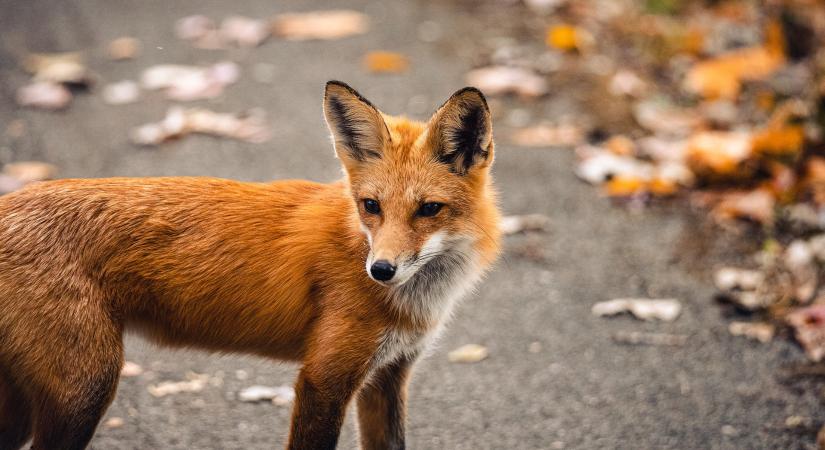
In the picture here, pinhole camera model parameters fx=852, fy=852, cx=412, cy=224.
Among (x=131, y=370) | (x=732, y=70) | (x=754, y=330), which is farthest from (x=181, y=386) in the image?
(x=732, y=70)

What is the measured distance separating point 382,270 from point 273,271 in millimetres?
569

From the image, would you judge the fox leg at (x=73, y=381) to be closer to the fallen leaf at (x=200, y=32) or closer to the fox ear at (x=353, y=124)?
the fox ear at (x=353, y=124)

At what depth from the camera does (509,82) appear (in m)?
7.38

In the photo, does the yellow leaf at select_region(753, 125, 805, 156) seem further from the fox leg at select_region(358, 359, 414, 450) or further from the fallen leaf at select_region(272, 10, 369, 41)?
the fallen leaf at select_region(272, 10, 369, 41)

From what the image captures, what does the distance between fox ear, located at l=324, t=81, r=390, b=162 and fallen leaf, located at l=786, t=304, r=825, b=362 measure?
9.18ft

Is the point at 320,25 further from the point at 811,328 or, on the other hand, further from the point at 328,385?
the point at 328,385

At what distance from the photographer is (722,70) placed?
7.43m

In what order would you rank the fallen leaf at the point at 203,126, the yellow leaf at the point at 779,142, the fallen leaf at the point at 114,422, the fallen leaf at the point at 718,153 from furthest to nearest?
the fallen leaf at the point at 203,126, the fallen leaf at the point at 718,153, the yellow leaf at the point at 779,142, the fallen leaf at the point at 114,422

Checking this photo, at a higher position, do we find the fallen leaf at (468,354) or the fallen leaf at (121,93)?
the fallen leaf at (121,93)

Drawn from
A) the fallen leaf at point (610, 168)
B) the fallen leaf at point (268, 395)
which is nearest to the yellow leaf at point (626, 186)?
the fallen leaf at point (610, 168)

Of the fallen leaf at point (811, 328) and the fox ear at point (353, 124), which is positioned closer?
the fox ear at point (353, 124)

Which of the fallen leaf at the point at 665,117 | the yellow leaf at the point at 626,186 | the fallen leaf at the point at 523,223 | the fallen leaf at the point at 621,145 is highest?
the fallen leaf at the point at 665,117

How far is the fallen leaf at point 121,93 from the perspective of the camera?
6891 millimetres

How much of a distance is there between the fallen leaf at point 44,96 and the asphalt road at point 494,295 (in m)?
0.11
